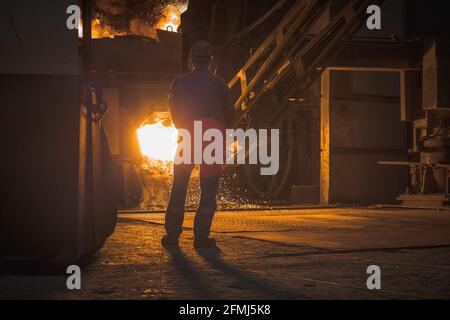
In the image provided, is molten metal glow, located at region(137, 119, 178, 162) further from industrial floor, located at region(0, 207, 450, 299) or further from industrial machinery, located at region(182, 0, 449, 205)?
industrial floor, located at region(0, 207, 450, 299)

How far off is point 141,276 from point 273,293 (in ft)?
3.52

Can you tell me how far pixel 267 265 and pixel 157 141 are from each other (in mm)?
15572

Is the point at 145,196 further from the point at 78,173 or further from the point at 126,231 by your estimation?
the point at 78,173

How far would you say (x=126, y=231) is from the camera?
9.35 m

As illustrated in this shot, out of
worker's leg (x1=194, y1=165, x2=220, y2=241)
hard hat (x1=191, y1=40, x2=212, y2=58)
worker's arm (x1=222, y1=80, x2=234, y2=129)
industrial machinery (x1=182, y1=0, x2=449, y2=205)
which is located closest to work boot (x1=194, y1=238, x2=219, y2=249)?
worker's leg (x1=194, y1=165, x2=220, y2=241)

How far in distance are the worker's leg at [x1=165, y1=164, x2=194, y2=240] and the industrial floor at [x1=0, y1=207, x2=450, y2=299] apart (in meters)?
0.19

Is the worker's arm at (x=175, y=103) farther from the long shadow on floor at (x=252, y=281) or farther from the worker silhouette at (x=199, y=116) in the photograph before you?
the long shadow on floor at (x=252, y=281)

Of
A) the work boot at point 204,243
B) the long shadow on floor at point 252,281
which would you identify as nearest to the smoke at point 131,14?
the work boot at point 204,243

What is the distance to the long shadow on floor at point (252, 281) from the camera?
16.1 ft

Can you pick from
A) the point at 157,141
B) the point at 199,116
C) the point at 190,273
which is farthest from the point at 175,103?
the point at 157,141

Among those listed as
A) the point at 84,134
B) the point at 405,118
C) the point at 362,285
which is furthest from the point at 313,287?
the point at 405,118

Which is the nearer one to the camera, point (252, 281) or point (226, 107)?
point (252, 281)

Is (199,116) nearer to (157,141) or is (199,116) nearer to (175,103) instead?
(175,103)

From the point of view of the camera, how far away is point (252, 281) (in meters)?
5.45
